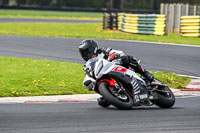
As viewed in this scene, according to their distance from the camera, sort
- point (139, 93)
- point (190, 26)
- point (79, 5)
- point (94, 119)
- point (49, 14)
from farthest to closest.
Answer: point (79, 5)
point (49, 14)
point (190, 26)
point (139, 93)
point (94, 119)

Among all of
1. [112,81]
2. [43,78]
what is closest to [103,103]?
[112,81]

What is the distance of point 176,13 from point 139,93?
23.7m

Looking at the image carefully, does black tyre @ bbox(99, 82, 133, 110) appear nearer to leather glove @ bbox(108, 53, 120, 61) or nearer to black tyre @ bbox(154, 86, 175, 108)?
leather glove @ bbox(108, 53, 120, 61)

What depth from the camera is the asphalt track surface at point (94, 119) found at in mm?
7789

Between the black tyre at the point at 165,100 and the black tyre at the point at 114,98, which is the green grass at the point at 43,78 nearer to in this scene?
the black tyre at the point at 165,100

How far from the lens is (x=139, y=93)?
9.65 m

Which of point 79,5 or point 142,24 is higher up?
point 142,24

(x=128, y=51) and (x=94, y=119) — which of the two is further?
(x=128, y=51)

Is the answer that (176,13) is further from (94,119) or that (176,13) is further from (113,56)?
(94,119)

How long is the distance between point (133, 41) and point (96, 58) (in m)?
A: 17.9

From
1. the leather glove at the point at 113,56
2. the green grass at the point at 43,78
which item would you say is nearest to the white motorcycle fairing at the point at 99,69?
A: the leather glove at the point at 113,56

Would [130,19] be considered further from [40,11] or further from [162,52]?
[40,11]

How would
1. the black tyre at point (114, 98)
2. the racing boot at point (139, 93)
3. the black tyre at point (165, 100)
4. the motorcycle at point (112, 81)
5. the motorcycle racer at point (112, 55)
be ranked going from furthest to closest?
the black tyre at point (165, 100), the motorcycle racer at point (112, 55), the racing boot at point (139, 93), the motorcycle at point (112, 81), the black tyre at point (114, 98)

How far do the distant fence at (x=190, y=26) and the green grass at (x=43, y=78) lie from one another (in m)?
12.8
